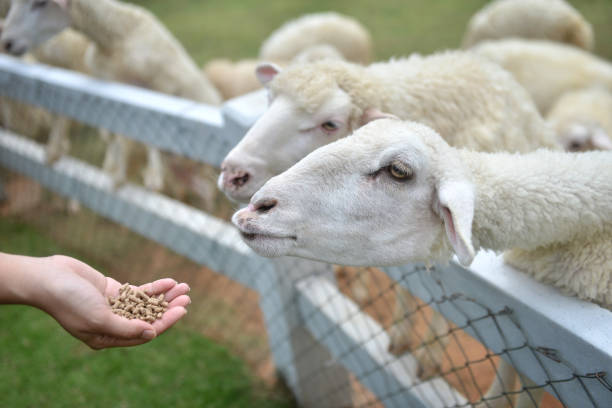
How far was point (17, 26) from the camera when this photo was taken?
3.80m

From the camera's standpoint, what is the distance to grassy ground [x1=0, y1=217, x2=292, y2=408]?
2.90 metres

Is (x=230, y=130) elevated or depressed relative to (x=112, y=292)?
elevated

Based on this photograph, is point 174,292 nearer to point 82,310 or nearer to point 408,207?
point 82,310

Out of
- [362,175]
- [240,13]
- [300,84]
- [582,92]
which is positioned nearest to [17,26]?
[300,84]

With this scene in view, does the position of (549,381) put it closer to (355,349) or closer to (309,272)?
(355,349)

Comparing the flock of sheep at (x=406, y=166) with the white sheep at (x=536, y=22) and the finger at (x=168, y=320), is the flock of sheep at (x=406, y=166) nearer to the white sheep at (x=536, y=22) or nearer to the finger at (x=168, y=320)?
the finger at (x=168, y=320)

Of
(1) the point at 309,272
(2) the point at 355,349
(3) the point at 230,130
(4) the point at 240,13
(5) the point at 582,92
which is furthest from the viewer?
(4) the point at 240,13

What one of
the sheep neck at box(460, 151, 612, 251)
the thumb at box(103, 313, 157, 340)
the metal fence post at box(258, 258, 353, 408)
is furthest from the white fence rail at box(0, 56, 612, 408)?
the thumb at box(103, 313, 157, 340)

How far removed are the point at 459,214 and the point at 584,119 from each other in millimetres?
3194

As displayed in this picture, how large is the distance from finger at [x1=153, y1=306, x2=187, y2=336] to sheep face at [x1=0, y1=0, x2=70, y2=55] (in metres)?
3.24

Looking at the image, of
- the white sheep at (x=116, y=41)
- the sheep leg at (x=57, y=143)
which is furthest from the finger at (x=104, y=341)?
the sheep leg at (x=57, y=143)

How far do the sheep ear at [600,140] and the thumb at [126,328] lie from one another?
3390 mm

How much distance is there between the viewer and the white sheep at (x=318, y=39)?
521 cm

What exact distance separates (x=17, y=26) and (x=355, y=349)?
11.7ft
